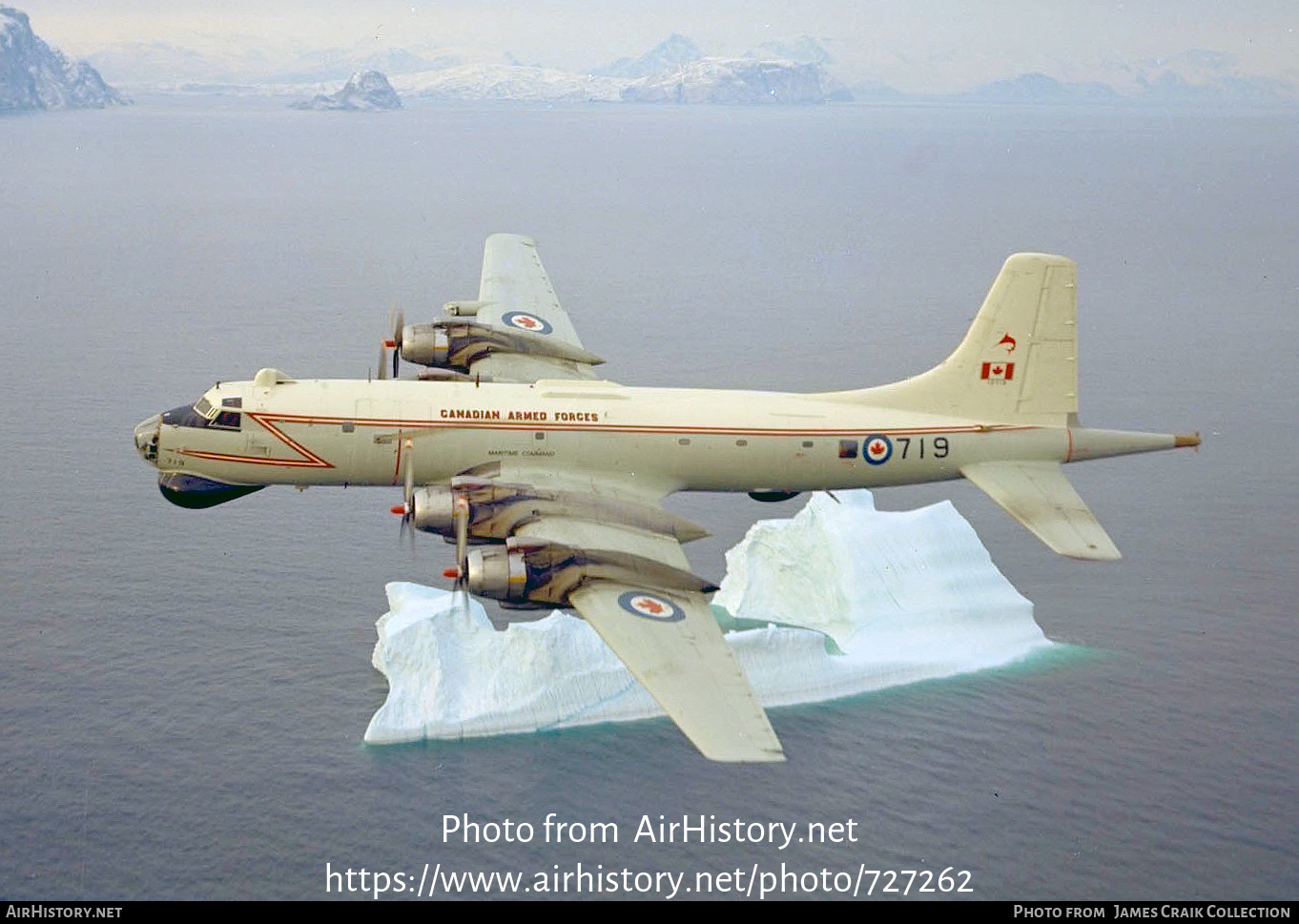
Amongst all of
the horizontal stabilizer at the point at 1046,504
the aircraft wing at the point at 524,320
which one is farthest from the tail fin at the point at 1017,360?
the aircraft wing at the point at 524,320

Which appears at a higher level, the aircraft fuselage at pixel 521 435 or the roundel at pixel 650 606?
the aircraft fuselage at pixel 521 435

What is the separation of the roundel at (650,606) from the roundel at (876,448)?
47.4ft

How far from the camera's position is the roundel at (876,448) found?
5712 centimetres

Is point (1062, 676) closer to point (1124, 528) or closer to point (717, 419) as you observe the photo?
point (1124, 528)

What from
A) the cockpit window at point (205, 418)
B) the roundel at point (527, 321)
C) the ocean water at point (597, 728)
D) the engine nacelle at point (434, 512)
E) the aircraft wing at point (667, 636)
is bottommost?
the ocean water at point (597, 728)

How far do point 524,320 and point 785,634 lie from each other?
2151 centimetres

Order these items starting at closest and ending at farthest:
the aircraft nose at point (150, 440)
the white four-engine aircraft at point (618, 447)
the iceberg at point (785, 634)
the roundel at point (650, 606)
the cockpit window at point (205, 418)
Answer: the roundel at point (650, 606), the white four-engine aircraft at point (618, 447), the cockpit window at point (205, 418), the aircraft nose at point (150, 440), the iceberg at point (785, 634)

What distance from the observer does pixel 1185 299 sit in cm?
16238

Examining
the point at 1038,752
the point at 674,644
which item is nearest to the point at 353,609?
the point at 1038,752

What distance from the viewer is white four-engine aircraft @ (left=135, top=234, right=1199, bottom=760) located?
46.4 metres

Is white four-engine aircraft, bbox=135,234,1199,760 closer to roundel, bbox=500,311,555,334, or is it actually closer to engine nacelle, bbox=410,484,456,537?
engine nacelle, bbox=410,484,456,537

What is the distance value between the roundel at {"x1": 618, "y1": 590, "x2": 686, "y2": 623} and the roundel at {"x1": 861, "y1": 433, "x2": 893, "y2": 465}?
14440 mm

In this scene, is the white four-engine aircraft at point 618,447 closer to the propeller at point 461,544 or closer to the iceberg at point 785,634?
the propeller at point 461,544

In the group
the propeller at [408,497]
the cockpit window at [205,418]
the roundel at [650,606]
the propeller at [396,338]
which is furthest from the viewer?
the propeller at [396,338]
